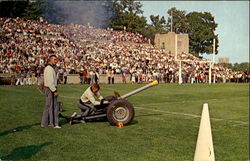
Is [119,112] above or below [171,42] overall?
below

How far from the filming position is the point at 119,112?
10844 mm

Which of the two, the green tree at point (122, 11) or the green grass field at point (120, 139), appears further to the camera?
the green tree at point (122, 11)

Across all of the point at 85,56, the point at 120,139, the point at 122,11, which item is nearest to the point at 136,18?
the point at 85,56

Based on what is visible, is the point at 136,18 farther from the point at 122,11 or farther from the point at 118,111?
the point at 118,111

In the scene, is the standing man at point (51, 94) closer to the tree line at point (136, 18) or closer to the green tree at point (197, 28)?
the tree line at point (136, 18)

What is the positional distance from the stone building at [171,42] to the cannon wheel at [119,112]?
42.1 metres

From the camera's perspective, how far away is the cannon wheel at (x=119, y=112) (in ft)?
35.1

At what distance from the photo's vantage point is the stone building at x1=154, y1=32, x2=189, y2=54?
175ft

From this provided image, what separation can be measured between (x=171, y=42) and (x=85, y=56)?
37.7 meters

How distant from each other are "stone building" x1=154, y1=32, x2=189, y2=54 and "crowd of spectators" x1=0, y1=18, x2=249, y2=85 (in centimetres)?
157

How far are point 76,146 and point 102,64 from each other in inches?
986

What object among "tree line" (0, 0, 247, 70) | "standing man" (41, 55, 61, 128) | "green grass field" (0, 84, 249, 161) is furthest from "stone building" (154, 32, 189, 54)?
"standing man" (41, 55, 61, 128)

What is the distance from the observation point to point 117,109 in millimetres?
10766

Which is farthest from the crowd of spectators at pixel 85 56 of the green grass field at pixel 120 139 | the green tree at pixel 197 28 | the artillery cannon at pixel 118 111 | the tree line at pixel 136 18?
the green tree at pixel 197 28
